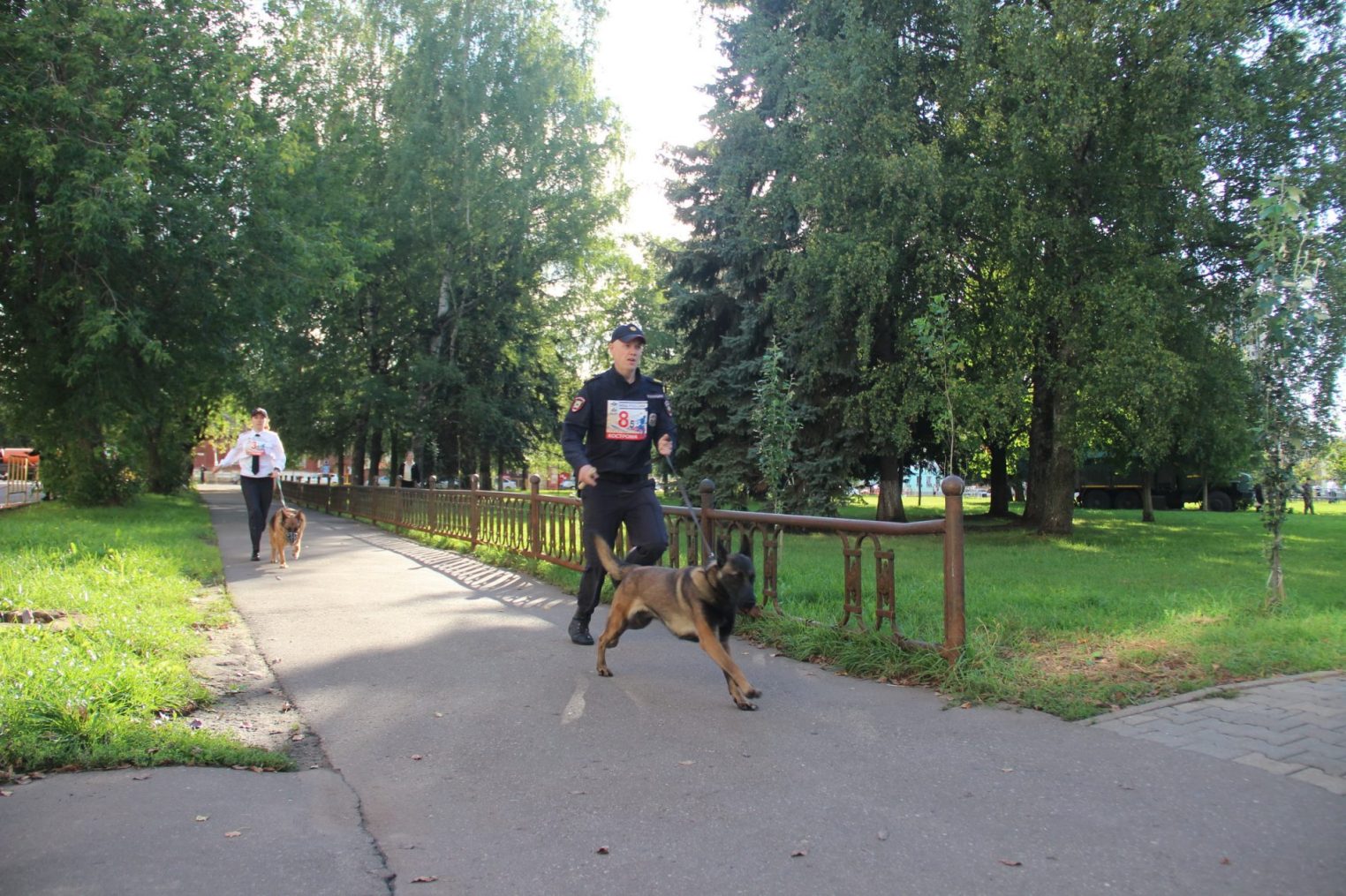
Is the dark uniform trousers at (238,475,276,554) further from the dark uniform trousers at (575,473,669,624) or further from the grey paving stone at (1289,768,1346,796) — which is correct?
the grey paving stone at (1289,768,1346,796)

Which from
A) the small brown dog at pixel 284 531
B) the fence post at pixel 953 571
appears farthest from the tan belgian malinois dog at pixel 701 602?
the small brown dog at pixel 284 531

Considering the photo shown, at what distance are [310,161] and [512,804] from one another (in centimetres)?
2288

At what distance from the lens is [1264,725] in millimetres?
4488

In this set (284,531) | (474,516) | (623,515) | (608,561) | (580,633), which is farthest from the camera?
(474,516)

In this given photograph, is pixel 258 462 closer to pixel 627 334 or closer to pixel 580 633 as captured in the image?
pixel 580 633

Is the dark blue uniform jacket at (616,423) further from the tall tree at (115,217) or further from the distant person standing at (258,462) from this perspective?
the tall tree at (115,217)

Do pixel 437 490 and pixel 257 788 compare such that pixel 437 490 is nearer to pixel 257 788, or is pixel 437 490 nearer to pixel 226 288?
pixel 226 288

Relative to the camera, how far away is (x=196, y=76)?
19062 millimetres

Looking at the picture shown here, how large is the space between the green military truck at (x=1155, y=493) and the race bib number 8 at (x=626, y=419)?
129ft

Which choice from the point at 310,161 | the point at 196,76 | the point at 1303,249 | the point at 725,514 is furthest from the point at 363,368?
the point at 1303,249

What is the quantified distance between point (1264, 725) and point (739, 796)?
2.79 metres

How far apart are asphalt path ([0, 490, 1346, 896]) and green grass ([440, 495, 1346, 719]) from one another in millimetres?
368

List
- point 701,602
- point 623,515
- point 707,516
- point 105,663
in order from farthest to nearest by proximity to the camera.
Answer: point 707,516, point 623,515, point 701,602, point 105,663

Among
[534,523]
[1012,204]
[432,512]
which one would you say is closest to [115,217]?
Answer: [432,512]
